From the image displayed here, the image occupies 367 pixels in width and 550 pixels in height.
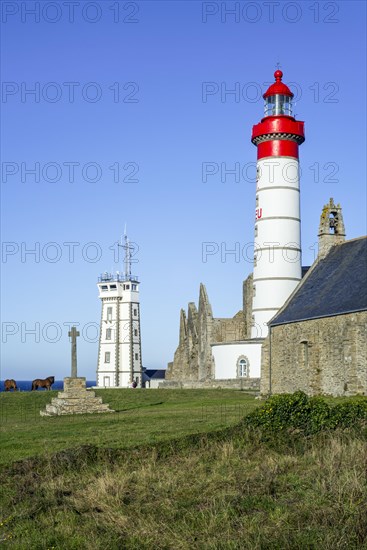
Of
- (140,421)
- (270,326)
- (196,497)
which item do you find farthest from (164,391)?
(196,497)

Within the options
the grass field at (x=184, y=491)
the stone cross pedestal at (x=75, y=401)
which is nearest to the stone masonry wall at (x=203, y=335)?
the stone cross pedestal at (x=75, y=401)

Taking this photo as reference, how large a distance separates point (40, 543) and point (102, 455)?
488 centimetres

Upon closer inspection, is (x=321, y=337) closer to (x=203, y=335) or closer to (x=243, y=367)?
(x=243, y=367)

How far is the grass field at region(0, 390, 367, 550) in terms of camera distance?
1087 centimetres

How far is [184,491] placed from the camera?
519 inches

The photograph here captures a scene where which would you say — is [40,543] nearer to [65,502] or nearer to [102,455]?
[65,502]

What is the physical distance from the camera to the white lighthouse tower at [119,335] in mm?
69438

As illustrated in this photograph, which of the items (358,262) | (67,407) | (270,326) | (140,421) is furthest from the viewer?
(270,326)

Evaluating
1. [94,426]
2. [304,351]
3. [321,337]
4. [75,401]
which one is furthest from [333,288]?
[94,426]

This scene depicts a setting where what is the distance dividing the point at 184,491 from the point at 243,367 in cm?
3509

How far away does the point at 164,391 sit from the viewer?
4075 cm

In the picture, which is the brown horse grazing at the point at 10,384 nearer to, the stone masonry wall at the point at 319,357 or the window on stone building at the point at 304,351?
the stone masonry wall at the point at 319,357

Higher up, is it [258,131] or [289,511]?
[258,131]

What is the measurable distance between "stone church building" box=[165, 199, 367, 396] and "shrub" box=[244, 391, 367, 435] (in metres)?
13.1
